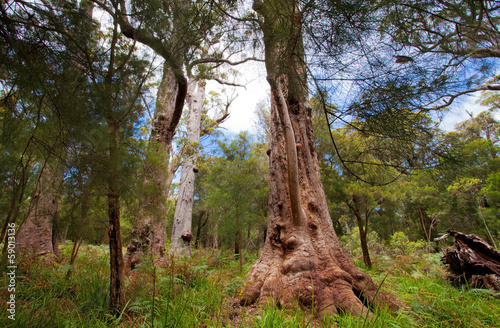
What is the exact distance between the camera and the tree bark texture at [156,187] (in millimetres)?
3119

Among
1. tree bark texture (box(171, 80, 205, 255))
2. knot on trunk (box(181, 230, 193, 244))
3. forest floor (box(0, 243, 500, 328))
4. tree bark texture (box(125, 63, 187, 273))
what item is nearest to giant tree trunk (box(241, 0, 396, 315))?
forest floor (box(0, 243, 500, 328))

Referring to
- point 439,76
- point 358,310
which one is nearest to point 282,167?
point 358,310

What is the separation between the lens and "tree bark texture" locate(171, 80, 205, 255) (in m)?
6.62

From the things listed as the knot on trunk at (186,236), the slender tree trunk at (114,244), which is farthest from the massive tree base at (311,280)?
the knot on trunk at (186,236)

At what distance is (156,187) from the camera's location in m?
3.23

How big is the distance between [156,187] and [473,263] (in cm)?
510

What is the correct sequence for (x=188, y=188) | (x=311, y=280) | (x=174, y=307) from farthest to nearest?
(x=188, y=188) < (x=311, y=280) < (x=174, y=307)

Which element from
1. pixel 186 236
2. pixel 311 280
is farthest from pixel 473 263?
pixel 186 236

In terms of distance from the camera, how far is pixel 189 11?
221cm

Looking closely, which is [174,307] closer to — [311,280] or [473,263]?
[311,280]

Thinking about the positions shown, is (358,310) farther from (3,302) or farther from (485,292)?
(3,302)

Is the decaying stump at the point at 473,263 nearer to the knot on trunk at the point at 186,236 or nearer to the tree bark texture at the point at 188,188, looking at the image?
the tree bark texture at the point at 188,188

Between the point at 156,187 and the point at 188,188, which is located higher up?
the point at 188,188

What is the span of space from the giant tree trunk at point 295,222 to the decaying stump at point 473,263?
1.93m
